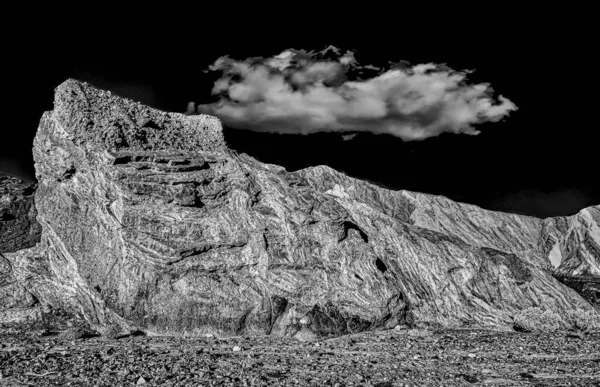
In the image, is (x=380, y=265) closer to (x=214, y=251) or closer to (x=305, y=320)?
(x=305, y=320)

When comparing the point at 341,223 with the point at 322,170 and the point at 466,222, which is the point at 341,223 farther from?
the point at 466,222

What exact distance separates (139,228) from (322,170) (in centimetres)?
3921

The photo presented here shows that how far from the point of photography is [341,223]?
25.8m

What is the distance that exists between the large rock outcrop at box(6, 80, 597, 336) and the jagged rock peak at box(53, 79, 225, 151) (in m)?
0.09

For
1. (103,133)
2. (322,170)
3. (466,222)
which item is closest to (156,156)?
(103,133)

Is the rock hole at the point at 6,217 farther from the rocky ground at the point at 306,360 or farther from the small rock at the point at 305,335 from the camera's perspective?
the small rock at the point at 305,335

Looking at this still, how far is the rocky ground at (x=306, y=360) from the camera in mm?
13891

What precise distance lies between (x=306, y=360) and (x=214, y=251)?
8791 mm

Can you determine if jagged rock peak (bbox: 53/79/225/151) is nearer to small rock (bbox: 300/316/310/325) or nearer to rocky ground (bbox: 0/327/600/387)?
rocky ground (bbox: 0/327/600/387)

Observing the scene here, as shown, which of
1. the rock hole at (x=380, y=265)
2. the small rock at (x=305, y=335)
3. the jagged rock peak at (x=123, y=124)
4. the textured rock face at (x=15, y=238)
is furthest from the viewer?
the jagged rock peak at (x=123, y=124)

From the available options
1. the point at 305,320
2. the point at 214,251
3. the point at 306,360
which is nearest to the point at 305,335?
the point at 305,320

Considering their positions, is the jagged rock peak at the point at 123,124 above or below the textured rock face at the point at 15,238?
above

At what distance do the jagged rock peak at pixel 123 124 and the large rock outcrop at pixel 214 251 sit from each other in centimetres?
9

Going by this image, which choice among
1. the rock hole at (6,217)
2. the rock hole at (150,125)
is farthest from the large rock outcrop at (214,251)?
the rock hole at (6,217)
